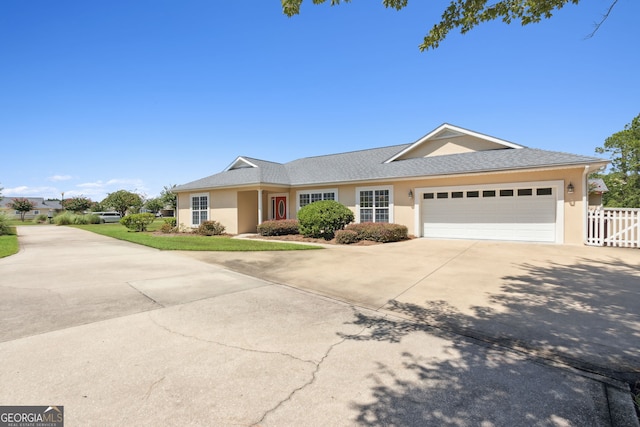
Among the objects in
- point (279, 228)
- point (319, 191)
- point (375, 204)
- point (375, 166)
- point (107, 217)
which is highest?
point (375, 166)

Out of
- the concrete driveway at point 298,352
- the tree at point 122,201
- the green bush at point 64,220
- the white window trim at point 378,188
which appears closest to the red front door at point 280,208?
the white window trim at point 378,188

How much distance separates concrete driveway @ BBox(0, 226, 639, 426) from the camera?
2.41 metres

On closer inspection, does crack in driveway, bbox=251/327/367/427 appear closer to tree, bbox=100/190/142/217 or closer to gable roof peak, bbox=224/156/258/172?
gable roof peak, bbox=224/156/258/172

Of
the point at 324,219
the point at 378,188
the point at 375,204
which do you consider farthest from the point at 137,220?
the point at 378,188

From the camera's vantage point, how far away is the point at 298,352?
3.37 metres

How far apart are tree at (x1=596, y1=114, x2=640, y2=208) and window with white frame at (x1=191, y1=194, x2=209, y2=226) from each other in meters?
47.0

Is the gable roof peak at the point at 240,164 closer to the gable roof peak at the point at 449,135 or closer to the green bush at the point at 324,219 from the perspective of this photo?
the green bush at the point at 324,219

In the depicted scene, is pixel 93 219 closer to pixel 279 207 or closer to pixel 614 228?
pixel 279 207

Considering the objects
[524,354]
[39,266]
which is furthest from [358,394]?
[39,266]

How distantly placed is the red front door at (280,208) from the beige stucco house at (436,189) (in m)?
0.06

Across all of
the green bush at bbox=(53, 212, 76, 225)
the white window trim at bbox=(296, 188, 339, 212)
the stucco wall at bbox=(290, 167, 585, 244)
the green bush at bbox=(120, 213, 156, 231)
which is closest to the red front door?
the white window trim at bbox=(296, 188, 339, 212)

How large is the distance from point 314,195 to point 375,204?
386 centimetres

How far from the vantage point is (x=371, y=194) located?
15.9m

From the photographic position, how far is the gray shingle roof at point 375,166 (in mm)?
12336
